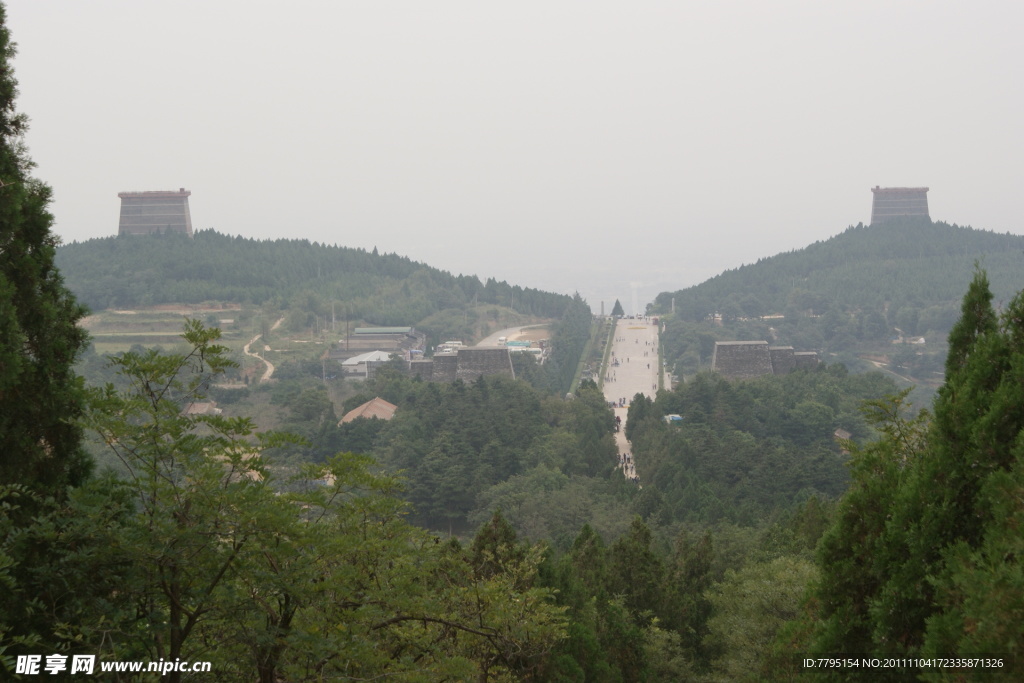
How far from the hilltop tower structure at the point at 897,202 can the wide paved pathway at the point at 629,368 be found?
31.1 meters

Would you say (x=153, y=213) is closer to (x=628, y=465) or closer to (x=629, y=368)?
(x=629, y=368)

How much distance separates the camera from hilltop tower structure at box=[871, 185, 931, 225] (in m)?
86.2

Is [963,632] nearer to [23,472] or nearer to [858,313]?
[23,472]

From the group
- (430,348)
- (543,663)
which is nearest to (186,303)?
(430,348)

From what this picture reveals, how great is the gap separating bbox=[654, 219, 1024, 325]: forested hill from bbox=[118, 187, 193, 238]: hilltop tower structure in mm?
35684

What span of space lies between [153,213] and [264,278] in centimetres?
1167

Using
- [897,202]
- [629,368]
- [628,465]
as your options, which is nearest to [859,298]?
[897,202]

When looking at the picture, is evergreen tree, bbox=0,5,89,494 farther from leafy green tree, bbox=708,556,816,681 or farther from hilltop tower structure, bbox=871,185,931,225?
hilltop tower structure, bbox=871,185,931,225

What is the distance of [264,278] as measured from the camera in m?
66.4

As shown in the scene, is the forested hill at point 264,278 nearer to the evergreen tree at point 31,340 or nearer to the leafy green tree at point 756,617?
the leafy green tree at point 756,617

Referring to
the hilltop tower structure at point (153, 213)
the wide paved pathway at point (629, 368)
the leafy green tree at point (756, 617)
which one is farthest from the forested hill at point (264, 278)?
the leafy green tree at point (756, 617)

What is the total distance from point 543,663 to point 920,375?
168 feet

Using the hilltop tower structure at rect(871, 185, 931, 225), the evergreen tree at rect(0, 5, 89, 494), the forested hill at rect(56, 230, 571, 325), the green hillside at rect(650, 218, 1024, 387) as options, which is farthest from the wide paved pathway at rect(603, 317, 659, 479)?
the hilltop tower structure at rect(871, 185, 931, 225)

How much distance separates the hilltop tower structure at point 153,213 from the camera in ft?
232
